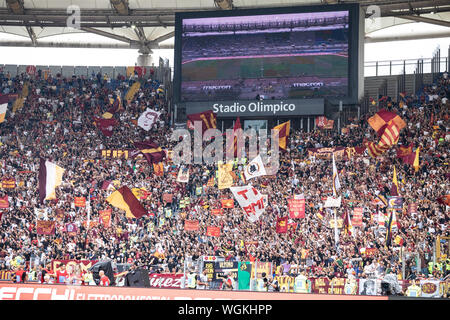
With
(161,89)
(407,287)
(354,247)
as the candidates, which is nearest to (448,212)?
(354,247)

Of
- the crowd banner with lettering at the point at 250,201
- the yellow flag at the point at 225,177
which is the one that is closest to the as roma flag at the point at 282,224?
the crowd banner with lettering at the point at 250,201

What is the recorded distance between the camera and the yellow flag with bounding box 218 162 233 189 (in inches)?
1455

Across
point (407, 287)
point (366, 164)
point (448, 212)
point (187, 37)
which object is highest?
point (187, 37)

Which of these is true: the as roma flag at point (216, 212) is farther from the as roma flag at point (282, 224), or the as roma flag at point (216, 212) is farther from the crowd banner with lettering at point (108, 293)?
the crowd banner with lettering at point (108, 293)

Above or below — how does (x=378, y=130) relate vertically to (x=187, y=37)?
below

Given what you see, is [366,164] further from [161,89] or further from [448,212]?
[161,89]

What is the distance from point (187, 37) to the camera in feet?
140

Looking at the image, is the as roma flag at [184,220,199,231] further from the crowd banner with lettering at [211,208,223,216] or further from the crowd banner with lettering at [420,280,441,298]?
the crowd banner with lettering at [420,280,441,298]

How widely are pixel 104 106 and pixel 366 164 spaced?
61.0ft

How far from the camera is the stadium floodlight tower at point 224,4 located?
45341 mm

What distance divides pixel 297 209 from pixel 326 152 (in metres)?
6.63

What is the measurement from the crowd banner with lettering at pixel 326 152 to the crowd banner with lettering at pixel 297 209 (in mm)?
5805

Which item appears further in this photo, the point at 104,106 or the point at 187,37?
the point at 104,106

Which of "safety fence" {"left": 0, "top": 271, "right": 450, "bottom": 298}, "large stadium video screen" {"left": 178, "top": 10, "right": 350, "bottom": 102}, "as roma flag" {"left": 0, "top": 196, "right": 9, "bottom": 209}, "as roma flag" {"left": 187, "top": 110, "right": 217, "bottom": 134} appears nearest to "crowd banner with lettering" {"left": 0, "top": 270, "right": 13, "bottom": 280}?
"safety fence" {"left": 0, "top": 271, "right": 450, "bottom": 298}
